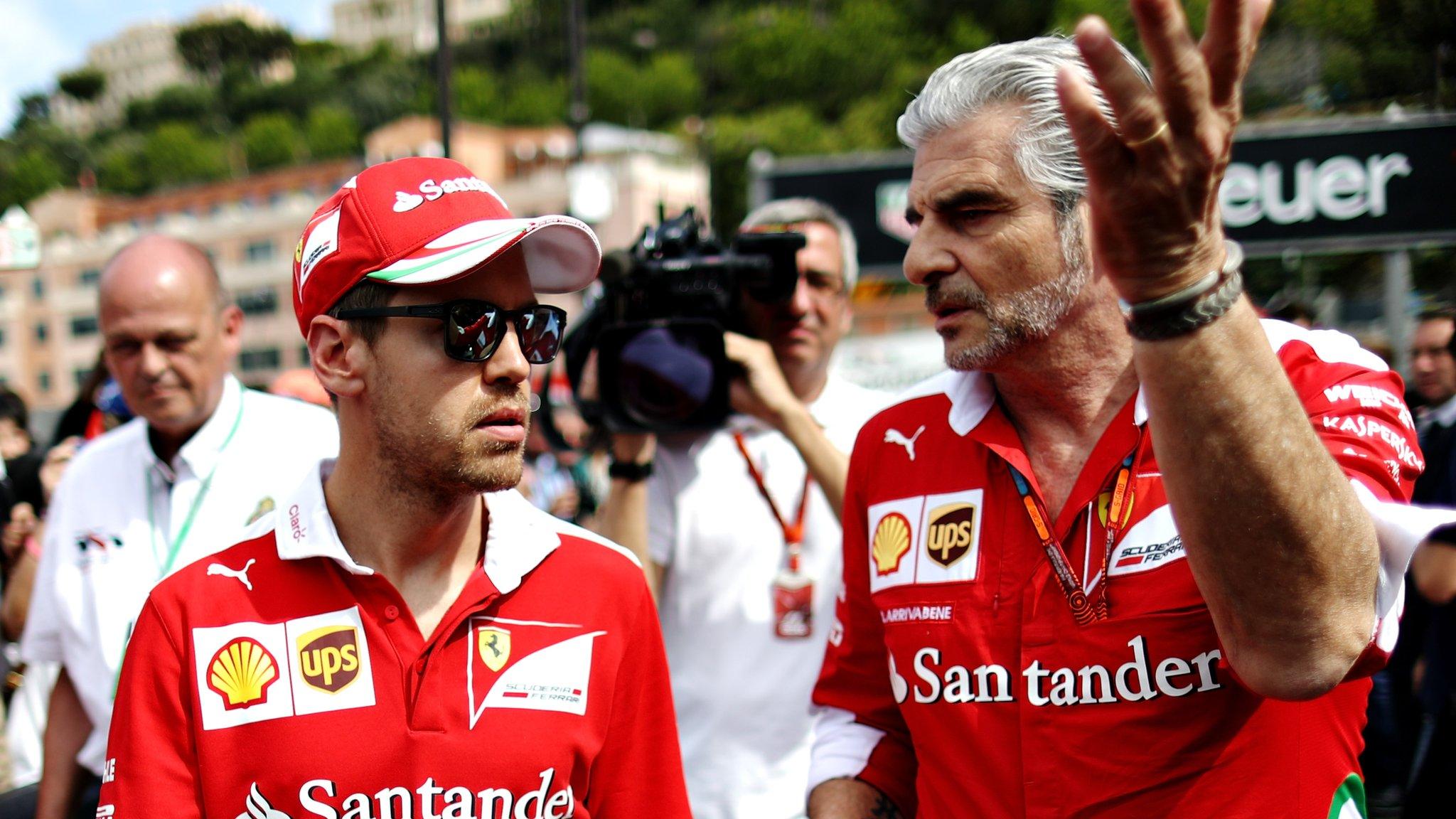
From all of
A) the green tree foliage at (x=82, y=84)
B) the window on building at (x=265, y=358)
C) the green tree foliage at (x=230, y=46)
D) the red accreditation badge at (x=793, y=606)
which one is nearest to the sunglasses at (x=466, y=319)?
the red accreditation badge at (x=793, y=606)

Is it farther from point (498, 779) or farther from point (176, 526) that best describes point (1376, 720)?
point (176, 526)

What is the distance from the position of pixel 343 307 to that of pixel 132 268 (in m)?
1.50

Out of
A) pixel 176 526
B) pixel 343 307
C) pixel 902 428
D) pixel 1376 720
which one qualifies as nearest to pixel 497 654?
pixel 343 307

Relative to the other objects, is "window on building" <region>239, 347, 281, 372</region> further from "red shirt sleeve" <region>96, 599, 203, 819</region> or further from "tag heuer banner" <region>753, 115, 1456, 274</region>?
"red shirt sleeve" <region>96, 599, 203, 819</region>

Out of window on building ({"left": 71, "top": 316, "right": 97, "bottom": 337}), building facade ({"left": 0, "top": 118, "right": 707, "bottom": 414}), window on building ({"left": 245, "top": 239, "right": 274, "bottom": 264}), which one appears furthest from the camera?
window on building ({"left": 71, "top": 316, "right": 97, "bottom": 337})

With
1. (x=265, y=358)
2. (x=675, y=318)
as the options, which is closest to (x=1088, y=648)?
(x=675, y=318)

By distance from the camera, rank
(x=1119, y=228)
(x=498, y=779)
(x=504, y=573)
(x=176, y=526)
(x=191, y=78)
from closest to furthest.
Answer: (x=1119, y=228) < (x=498, y=779) < (x=504, y=573) < (x=176, y=526) < (x=191, y=78)

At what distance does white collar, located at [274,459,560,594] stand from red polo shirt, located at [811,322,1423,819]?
579 millimetres

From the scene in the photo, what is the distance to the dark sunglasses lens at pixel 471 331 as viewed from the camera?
1.87 m

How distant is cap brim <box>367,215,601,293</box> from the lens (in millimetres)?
1809

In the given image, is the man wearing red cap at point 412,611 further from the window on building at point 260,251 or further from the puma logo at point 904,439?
the window on building at point 260,251

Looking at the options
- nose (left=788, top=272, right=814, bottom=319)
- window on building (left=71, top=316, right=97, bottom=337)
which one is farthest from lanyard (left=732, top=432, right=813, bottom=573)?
window on building (left=71, top=316, right=97, bottom=337)

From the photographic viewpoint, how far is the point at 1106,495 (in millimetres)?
1789

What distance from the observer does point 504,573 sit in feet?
6.19
